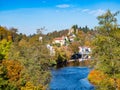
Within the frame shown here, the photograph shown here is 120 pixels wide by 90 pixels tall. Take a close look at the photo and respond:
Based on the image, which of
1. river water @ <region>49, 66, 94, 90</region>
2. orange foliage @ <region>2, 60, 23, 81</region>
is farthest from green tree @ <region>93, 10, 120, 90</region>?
river water @ <region>49, 66, 94, 90</region>

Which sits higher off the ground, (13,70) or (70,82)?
(13,70)

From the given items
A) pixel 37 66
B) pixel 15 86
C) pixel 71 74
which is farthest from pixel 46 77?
pixel 71 74

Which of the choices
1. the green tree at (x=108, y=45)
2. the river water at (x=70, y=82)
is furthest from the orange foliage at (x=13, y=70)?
the river water at (x=70, y=82)

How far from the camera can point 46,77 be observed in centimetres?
3928

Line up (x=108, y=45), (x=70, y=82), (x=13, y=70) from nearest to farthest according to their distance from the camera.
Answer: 1. (x=108, y=45)
2. (x=13, y=70)
3. (x=70, y=82)

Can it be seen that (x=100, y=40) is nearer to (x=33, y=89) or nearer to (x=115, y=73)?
(x=115, y=73)

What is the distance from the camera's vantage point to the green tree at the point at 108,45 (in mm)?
31031

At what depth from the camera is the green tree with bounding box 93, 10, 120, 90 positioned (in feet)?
102

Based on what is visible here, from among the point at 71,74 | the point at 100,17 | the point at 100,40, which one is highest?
the point at 100,17

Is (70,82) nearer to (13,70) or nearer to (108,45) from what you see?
(13,70)

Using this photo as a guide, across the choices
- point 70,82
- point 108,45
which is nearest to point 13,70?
point 108,45

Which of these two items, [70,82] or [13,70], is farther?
[70,82]

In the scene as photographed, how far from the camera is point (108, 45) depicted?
103ft

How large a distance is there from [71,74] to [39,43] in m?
34.4
